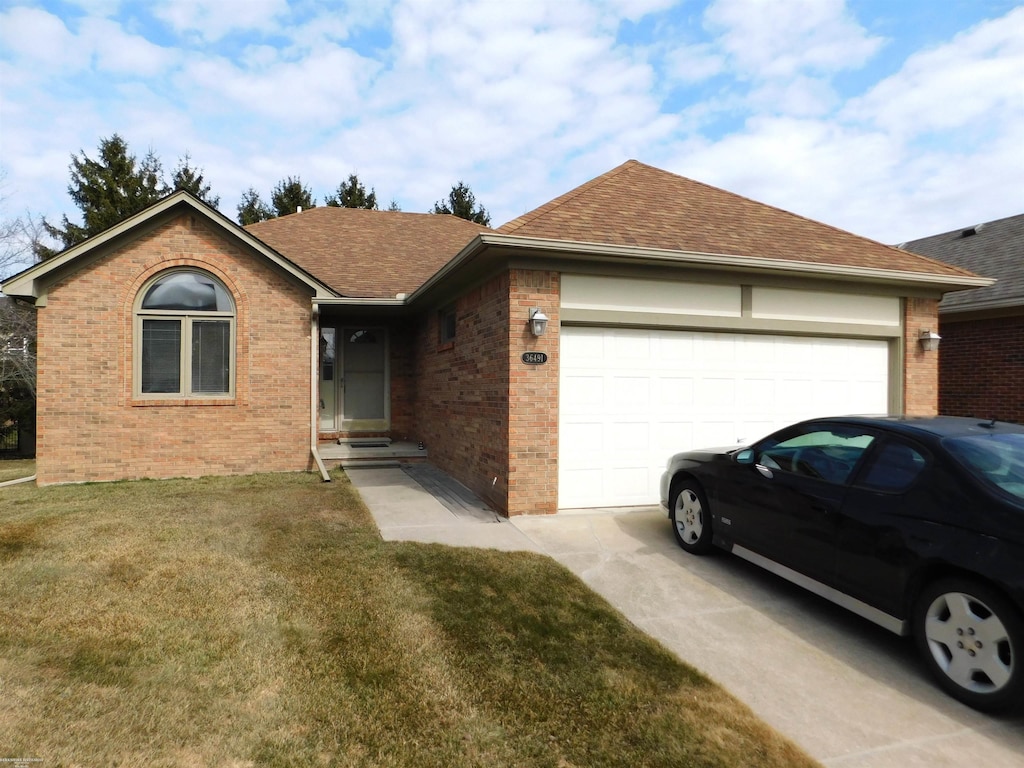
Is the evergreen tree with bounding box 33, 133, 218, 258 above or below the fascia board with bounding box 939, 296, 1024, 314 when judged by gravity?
above

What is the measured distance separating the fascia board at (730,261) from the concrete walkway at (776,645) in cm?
318

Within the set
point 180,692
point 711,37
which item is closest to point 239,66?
point 711,37

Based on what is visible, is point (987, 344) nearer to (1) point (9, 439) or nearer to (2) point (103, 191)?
(1) point (9, 439)

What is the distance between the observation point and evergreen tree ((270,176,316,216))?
2880 cm

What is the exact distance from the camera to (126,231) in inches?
358

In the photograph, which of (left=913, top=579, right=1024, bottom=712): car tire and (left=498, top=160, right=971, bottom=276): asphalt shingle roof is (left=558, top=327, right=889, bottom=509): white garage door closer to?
(left=498, top=160, right=971, bottom=276): asphalt shingle roof

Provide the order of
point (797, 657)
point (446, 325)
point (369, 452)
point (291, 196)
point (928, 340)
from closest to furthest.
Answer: point (797, 657) < point (928, 340) < point (446, 325) < point (369, 452) < point (291, 196)

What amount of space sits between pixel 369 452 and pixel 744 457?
7.80 metres

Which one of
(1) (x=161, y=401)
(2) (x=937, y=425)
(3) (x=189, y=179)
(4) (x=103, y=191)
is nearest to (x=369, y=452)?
(1) (x=161, y=401)

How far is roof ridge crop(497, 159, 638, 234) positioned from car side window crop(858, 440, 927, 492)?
4397 mm

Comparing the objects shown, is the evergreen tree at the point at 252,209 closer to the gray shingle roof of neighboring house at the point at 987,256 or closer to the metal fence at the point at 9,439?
the metal fence at the point at 9,439

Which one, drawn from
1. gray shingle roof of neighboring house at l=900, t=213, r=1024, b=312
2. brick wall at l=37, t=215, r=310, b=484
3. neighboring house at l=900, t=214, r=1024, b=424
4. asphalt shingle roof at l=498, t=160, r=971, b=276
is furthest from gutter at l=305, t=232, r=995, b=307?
brick wall at l=37, t=215, r=310, b=484

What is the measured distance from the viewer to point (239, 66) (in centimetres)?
877

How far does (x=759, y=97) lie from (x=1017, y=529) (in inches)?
323
